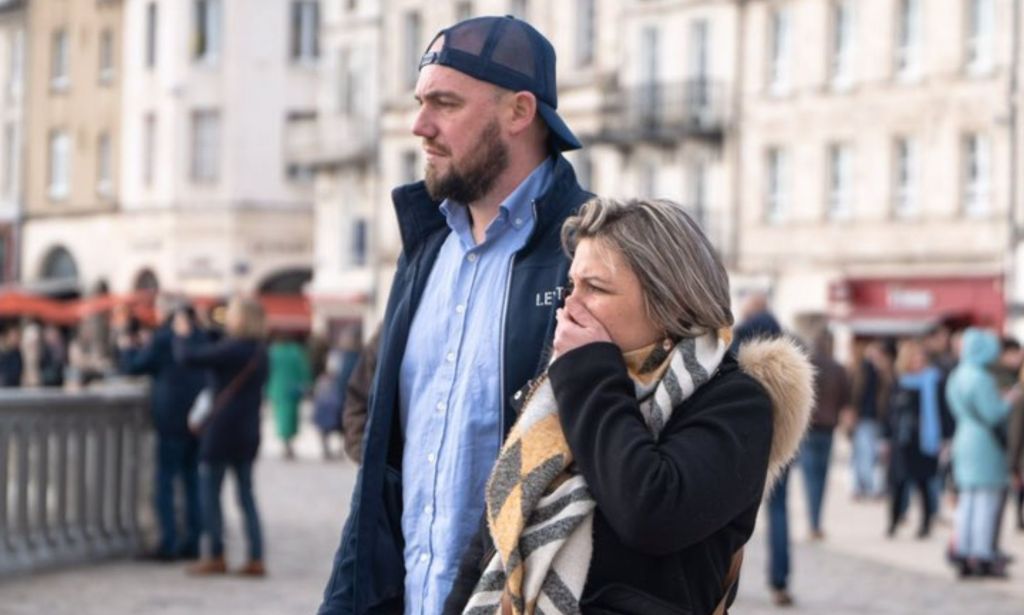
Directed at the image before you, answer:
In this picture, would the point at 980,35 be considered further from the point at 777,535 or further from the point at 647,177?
the point at 777,535

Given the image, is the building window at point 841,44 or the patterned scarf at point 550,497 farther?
the building window at point 841,44

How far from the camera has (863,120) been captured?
4934 cm

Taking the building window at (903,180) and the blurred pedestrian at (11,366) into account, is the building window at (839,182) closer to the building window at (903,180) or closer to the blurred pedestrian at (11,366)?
the building window at (903,180)

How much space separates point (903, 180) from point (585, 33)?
41.1ft

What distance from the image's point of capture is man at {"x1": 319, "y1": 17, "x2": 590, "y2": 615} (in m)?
5.21

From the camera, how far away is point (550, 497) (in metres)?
4.55

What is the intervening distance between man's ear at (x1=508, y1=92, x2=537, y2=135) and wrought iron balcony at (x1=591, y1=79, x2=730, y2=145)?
158 ft

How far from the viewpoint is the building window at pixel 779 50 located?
5175cm

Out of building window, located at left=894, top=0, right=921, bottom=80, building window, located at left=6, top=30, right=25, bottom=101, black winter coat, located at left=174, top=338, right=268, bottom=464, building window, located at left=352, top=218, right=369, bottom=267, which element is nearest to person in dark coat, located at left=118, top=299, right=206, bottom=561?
black winter coat, located at left=174, top=338, right=268, bottom=464

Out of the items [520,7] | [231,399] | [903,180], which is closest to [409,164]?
[520,7]

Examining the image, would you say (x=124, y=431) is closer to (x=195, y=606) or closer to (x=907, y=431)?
(x=195, y=606)

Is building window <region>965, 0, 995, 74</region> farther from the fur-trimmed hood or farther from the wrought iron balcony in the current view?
the fur-trimmed hood

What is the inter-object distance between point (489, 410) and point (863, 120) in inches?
1763

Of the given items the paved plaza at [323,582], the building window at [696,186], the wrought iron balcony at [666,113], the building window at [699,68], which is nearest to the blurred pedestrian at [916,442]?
the paved plaza at [323,582]
